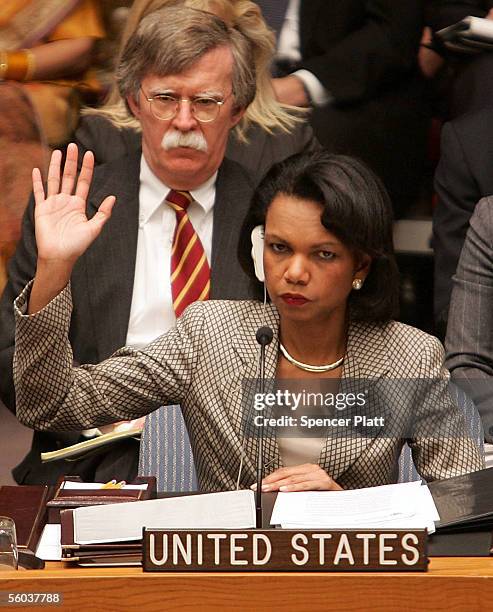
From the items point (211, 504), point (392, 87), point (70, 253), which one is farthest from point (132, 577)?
point (392, 87)

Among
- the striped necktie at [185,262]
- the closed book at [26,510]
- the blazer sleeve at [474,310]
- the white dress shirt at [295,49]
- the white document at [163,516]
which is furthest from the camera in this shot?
the white dress shirt at [295,49]

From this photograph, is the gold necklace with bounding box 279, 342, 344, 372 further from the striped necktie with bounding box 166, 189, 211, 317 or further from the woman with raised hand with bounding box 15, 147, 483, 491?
the striped necktie with bounding box 166, 189, 211, 317

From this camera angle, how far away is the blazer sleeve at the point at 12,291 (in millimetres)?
3539

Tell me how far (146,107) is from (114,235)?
382 mm

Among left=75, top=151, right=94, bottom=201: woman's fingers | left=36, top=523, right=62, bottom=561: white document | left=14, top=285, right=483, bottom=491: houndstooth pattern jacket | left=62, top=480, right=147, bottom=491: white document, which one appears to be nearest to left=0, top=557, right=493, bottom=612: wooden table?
left=36, top=523, right=62, bottom=561: white document

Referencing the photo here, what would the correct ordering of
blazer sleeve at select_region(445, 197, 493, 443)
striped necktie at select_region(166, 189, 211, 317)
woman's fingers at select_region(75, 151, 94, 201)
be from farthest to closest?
striped necktie at select_region(166, 189, 211, 317)
blazer sleeve at select_region(445, 197, 493, 443)
woman's fingers at select_region(75, 151, 94, 201)

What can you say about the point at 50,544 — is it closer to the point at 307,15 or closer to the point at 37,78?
the point at 37,78

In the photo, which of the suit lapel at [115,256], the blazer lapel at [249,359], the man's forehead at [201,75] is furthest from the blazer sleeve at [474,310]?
the suit lapel at [115,256]

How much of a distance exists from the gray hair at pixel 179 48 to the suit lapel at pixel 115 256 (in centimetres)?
24

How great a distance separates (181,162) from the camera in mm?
3596

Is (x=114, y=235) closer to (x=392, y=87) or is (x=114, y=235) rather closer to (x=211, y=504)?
(x=392, y=87)

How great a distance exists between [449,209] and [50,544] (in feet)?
6.73

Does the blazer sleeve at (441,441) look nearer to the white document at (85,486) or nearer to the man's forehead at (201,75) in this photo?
the white document at (85,486)

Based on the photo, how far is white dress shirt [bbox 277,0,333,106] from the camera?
370cm
